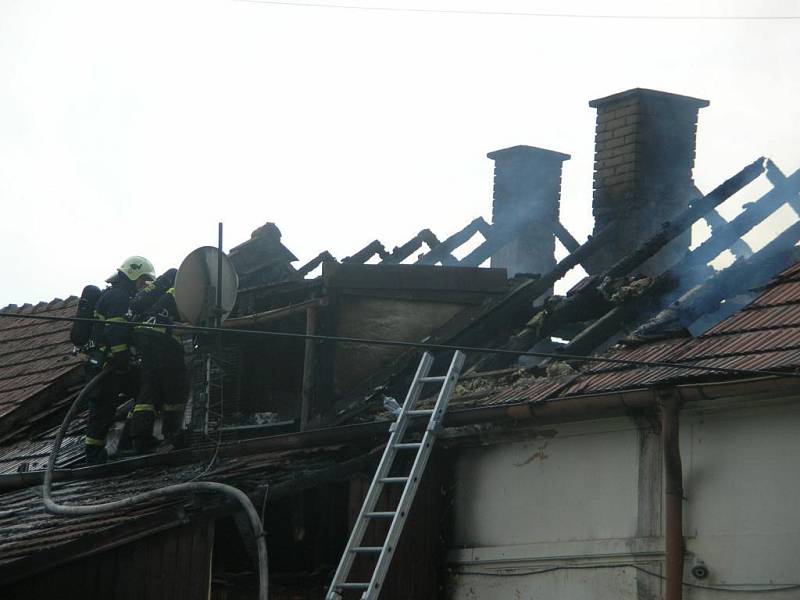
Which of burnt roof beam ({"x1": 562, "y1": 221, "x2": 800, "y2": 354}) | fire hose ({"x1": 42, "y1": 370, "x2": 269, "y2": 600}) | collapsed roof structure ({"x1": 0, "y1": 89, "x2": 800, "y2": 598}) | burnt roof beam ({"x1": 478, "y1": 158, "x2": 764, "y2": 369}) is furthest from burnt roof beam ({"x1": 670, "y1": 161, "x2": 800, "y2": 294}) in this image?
fire hose ({"x1": 42, "y1": 370, "x2": 269, "y2": 600})

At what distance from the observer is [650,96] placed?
46.4 ft

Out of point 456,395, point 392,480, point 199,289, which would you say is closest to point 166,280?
point 199,289

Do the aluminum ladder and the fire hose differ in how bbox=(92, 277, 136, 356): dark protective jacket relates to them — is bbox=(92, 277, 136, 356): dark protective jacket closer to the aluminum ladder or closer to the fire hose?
the fire hose

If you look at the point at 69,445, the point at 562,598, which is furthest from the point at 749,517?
the point at 69,445

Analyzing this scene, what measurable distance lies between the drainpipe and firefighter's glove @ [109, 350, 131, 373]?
557cm

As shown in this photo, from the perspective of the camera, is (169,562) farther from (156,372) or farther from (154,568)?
(156,372)

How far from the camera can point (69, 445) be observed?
1371 cm

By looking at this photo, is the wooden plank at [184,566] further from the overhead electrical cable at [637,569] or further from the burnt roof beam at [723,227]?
the burnt roof beam at [723,227]

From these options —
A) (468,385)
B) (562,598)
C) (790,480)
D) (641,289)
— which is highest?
(641,289)

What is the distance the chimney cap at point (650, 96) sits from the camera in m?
14.1

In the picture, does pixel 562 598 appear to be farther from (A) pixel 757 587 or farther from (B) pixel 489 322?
(B) pixel 489 322

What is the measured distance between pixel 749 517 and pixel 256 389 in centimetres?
563

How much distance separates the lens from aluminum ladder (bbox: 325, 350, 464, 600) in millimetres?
9578

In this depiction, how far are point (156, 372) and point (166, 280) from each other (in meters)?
0.87
